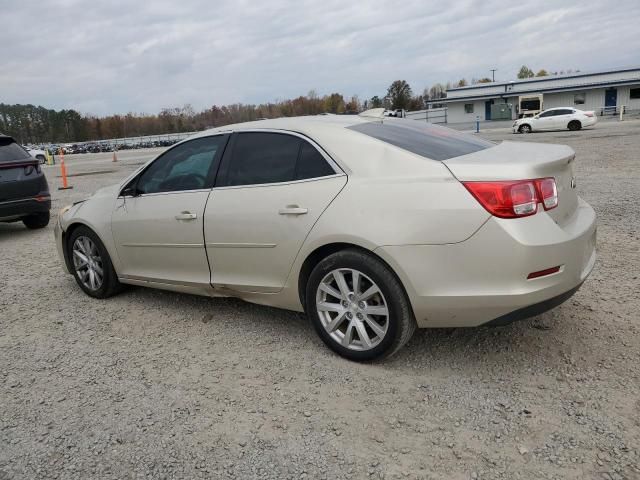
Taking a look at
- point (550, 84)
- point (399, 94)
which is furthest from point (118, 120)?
point (550, 84)

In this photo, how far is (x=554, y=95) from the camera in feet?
177

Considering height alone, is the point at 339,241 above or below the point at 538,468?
above

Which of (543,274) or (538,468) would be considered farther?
(543,274)

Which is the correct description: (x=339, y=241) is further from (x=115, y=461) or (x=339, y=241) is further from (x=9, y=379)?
(x=9, y=379)

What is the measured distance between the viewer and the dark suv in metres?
8.20

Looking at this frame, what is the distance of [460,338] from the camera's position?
12.4 feet

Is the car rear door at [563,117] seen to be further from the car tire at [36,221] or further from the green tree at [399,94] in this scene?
the green tree at [399,94]

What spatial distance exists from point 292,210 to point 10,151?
701cm

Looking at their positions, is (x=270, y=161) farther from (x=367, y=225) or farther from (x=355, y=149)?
(x=367, y=225)

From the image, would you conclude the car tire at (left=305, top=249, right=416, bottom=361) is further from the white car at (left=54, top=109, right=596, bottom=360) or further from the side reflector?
the side reflector

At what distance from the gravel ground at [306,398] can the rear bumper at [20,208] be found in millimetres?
4147

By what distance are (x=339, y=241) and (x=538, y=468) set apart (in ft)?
5.30

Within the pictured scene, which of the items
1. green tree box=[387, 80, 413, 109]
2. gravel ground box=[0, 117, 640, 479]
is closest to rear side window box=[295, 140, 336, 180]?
gravel ground box=[0, 117, 640, 479]

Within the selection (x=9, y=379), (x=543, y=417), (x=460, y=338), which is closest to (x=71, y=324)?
(x=9, y=379)
